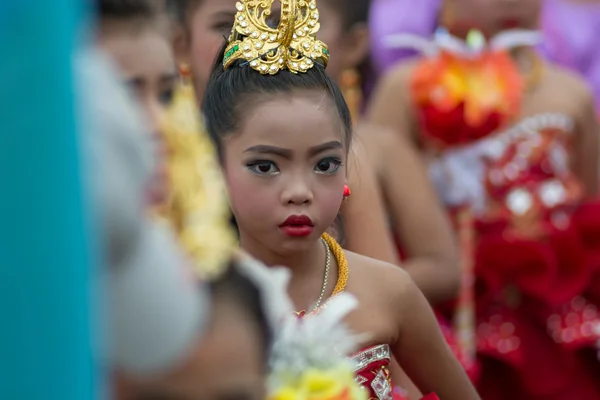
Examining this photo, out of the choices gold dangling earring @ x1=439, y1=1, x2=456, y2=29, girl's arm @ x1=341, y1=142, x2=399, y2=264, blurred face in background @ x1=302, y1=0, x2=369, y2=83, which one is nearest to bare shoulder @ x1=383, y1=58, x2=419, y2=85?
gold dangling earring @ x1=439, y1=1, x2=456, y2=29

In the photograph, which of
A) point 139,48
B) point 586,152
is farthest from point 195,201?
point 586,152

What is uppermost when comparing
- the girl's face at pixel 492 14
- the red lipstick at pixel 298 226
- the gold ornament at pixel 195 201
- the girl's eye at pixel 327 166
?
the girl's face at pixel 492 14

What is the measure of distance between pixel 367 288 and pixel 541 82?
2467mm

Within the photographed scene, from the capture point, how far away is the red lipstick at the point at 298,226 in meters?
2.28

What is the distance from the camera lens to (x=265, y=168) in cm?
232

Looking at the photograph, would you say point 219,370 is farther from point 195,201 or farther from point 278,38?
point 278,38

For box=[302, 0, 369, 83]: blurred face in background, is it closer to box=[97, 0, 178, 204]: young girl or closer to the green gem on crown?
the green gem on crown

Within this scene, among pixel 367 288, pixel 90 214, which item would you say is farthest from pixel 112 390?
pixel 367 288

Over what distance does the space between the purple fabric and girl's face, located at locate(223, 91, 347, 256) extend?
106 inches

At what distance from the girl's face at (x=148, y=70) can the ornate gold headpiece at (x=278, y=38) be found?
0.58 meters

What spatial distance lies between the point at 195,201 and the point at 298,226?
39.3 inches

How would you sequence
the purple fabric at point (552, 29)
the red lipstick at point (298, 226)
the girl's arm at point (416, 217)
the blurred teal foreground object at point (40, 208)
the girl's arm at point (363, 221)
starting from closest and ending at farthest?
1. the blurred teal foreground object at point (40, 208)
2. the red lipstick at point (298, 226)
3. the girl's arm at point (363, 221)
4. the girl's arm at point (416, 217)
5. the purple fabric at point (552, 29)

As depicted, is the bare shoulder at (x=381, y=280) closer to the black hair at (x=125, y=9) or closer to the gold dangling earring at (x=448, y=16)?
the black hair at (x=125, y=9)

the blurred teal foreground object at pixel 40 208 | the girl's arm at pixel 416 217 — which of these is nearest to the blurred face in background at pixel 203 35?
the girl's arm at pixel 416 217
